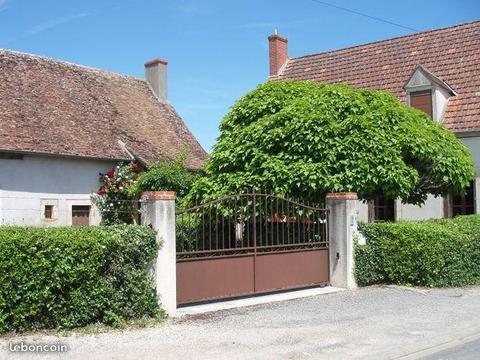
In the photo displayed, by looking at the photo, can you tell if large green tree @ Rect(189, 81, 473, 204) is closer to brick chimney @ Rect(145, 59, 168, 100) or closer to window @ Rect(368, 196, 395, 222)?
window @ Rect(368, 196, 395, 222)

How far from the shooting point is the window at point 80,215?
20.0 m

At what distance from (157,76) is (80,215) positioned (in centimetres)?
1037

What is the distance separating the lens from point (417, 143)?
1359 centimetres

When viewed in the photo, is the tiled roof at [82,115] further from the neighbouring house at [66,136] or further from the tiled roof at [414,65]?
the tiled roof at [414,65]

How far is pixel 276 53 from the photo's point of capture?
26688mm

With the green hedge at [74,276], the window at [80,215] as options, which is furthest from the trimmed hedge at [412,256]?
the window at [80,215]

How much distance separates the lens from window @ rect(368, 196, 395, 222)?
21.3 metres

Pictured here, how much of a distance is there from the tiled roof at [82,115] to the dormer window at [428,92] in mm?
8668

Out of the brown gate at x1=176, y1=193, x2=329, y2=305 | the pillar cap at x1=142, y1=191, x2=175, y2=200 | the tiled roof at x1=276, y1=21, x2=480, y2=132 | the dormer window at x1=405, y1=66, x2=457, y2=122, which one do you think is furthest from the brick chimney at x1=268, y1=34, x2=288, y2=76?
the pillar cap at x1=142, y1=191, x2=175, y2=200

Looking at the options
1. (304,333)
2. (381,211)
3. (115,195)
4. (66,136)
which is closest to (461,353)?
(304,333)

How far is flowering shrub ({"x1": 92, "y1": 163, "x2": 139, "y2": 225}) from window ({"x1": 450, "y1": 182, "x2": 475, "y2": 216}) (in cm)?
1094

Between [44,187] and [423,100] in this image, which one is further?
[423,100]

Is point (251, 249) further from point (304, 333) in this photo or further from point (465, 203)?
point (465, 203)

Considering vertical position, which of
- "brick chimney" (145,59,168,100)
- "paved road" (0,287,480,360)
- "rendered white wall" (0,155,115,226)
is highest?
"brick chimney" (145,59,168,100)
